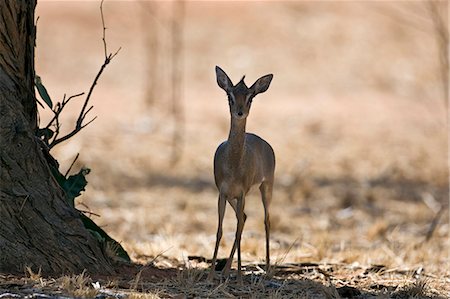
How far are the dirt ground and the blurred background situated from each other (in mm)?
45

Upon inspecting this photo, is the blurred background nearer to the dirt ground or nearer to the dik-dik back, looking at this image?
the dirt ground

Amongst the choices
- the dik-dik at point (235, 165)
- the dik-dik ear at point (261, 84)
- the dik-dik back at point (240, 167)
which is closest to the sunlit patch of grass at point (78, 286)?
the dik-dik at point (235, 165)

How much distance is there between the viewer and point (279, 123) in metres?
18.0


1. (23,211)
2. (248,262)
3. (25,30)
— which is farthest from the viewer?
(248,262)

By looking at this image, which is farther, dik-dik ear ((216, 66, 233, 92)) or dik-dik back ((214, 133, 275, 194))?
dik-dik back ((214, 133, 275, 194))

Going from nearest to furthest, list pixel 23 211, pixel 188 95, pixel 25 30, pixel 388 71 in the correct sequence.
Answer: pixel 23 211
pixel 25 30
pixel 188 95
pixel 388 71

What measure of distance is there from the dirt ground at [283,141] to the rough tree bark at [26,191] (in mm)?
217

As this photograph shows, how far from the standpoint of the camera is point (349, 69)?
24.2 meters

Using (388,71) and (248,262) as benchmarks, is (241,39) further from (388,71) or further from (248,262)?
(248,262)

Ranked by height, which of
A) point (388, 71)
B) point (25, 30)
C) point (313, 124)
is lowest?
point (25, 30)

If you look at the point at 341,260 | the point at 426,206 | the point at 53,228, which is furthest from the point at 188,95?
the point at 53,228

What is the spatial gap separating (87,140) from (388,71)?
11.0 metres

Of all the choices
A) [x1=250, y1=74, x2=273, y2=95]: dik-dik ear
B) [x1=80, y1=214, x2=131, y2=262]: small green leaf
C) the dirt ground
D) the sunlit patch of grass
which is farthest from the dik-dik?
the sunlit patch of grass

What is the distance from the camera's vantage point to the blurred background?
33.5 ft
